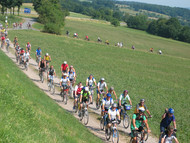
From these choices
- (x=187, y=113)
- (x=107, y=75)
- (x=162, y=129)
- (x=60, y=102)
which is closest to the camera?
(x=162, y=129)

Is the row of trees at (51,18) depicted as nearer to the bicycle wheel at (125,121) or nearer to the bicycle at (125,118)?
the bicycle at (125,118)

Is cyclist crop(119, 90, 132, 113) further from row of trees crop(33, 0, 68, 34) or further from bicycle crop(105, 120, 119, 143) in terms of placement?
row of trees crop(33, 0, 68, 34)

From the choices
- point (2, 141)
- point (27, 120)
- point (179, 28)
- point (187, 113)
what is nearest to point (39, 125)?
point (27, 120)

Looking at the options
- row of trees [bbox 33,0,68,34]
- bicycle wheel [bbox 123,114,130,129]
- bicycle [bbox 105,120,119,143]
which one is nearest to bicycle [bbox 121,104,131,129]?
bicycle wheel [bbox 123,114,130,129]

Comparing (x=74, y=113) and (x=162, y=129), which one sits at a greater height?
(x=162, y=129)

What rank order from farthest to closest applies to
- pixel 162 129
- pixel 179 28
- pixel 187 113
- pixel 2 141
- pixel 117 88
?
pixel 179 28, pixel 117 88, pixel 187 113, pixel 162 129, pixel 2 141

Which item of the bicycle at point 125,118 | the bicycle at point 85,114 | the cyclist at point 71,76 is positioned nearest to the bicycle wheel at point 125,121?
the bicycle at point 125,118

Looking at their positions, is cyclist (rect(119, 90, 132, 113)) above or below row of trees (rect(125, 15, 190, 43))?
above

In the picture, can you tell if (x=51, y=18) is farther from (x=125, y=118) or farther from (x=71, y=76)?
(x=125, y=118)

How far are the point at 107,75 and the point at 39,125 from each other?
22591 millimetres

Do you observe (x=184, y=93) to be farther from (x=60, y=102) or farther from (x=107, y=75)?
(x=60, y=102)

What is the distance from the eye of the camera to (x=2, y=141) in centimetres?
712

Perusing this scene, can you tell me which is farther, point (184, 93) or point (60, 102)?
point (184, 93)

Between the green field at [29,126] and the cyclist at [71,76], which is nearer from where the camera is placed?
the green field at [29,126]
